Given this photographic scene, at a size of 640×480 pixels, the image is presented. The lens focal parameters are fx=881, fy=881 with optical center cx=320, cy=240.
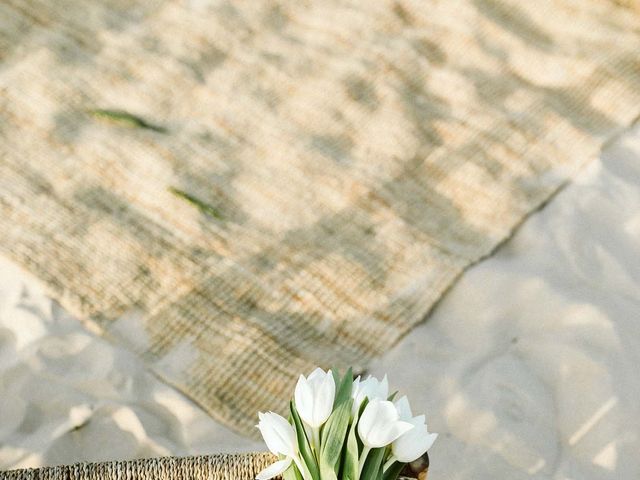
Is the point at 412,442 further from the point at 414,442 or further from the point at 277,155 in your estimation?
the point at 277,155

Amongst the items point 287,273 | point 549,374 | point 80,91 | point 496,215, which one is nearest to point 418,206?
point 496,215

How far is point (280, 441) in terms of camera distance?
95 cm

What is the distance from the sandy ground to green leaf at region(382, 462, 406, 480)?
48cm

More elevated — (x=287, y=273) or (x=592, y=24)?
(x=592, y=24)

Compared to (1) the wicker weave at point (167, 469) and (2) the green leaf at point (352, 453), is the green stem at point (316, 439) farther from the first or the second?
(1) the wicker weave at point (167, 469)

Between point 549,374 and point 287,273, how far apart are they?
20.2 inches

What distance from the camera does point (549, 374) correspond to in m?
1.57

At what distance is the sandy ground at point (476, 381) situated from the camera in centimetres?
145

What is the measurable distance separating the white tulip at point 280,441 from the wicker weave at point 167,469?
136mm

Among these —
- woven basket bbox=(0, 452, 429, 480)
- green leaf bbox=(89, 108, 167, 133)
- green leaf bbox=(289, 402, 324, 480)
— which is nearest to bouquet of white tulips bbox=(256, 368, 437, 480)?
green leaf bbox=(289, 402, 324, 480)

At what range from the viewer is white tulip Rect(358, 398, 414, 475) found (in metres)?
0.91

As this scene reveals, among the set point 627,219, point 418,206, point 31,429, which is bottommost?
point 31,429

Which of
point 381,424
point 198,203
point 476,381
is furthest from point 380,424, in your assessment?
point 198,203

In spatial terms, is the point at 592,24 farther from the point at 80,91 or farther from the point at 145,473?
the point at 145,473
